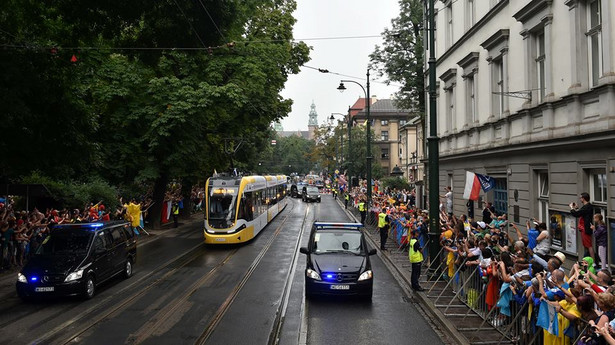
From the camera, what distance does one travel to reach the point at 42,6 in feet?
39.0

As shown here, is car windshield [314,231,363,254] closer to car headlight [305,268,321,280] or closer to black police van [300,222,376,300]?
black police van [300,222,376,300]

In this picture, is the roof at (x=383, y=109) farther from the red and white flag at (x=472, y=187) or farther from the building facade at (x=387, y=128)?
the red and white flag at (x=472, y=187)

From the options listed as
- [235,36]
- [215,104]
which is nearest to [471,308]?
[215,104]

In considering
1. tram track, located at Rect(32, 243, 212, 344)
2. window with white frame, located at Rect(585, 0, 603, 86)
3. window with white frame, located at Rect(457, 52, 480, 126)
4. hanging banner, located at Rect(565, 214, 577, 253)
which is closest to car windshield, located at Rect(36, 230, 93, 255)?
tram track, located at Rect(32, 243, 212, 344)

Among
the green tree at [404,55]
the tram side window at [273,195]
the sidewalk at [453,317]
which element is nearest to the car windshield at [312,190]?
the tram side window at [273,195]

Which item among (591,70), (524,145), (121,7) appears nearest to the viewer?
(121,7)

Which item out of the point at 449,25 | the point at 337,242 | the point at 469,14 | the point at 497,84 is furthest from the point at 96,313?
the point at 449,25

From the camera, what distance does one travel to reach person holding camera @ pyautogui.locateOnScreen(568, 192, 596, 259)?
36.2ft

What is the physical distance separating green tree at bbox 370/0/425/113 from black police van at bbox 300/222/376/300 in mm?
17921

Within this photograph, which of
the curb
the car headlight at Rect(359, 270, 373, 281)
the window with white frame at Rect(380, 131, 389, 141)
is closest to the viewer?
the curb

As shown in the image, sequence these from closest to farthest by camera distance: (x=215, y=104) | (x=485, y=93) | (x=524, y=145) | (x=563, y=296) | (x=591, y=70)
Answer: (x=563, y=296)
(x=591, y=70)
(x=524, y=145)
(x=485, y=93)
(x=215, y=104)

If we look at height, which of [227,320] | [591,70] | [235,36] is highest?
[235,36]

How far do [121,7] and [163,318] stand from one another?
6.76 meters

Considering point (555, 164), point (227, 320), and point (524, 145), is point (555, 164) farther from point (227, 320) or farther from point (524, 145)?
point (227, 320)
